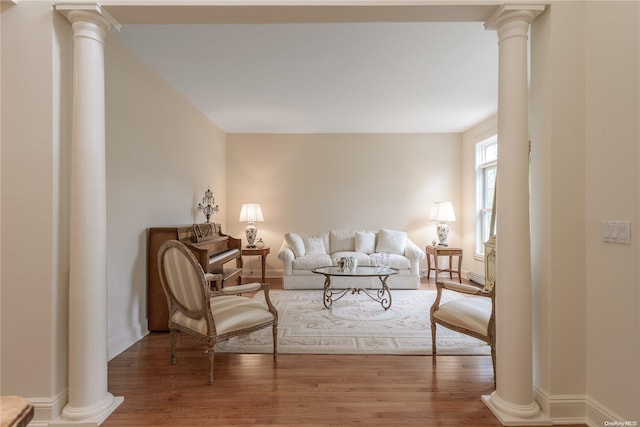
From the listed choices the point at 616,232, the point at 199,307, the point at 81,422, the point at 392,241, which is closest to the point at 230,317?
the point at 199,307

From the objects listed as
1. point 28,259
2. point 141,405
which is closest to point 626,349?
point 141,405

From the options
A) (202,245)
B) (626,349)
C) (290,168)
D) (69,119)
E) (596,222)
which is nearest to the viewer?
(626,349)

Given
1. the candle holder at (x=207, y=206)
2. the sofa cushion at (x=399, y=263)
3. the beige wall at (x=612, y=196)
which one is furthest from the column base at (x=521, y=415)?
the candle holder at (x=207, y=206)

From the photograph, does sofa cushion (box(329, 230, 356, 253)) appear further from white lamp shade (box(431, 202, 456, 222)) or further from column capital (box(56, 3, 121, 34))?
column capital (box(56, 3, 121, 34))

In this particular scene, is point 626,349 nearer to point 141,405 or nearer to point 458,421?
point 458,421

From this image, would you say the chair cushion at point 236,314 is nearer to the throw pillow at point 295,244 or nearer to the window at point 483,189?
the throw pillow at point 295,244

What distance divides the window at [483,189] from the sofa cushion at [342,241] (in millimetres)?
2303

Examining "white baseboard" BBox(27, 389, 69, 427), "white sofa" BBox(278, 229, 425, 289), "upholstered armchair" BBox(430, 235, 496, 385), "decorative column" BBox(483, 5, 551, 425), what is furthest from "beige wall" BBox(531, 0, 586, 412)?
"white sofa" BBox(278, 229, 425, 289)

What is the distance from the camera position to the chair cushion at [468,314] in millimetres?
2516

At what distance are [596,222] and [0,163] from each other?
11.7ft

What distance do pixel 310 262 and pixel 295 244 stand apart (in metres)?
0.50

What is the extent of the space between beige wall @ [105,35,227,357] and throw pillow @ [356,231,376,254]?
3073 millimetres

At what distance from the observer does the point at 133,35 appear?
297 centimetres

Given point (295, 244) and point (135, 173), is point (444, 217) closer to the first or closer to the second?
point (295, 244)
